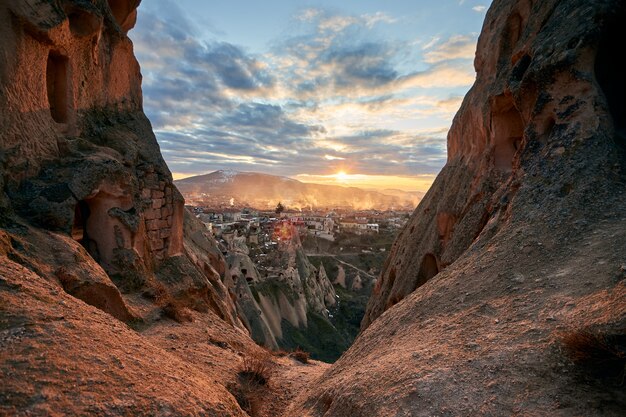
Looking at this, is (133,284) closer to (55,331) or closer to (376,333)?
(55,331)

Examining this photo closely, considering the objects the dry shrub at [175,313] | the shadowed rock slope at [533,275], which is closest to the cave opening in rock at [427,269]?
the shadowed rock slope at [533,275]

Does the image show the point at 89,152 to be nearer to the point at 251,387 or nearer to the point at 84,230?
the point at 84,230

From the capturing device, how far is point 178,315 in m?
8.39

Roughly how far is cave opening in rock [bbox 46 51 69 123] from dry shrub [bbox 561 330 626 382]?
36.4 ft

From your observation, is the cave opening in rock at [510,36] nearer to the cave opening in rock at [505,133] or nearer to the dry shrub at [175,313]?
the cave opening in rock at [505,133]

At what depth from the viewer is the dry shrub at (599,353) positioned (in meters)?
2.93

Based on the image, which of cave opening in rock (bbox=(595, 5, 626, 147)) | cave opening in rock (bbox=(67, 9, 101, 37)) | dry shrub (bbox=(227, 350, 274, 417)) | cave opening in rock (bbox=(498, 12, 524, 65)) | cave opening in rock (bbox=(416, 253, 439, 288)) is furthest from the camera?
cave opening in rock (bbox=(416, 253, 439, 288))

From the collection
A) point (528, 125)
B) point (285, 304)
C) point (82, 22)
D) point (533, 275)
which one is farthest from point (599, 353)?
point (285, 304)

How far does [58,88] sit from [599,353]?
11.7 meters

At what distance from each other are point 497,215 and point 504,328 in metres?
3.76

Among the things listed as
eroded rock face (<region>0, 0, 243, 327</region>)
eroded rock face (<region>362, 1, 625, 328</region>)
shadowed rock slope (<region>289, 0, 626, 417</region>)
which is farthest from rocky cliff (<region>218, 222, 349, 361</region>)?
shadowed rock slope (<region>289, 0, 626, 417</region>)

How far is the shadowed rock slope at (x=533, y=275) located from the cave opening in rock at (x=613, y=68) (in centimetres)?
3

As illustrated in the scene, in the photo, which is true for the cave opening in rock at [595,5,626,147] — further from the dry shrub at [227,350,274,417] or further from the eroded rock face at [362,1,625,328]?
the dry shrub at [227,350,274,417]

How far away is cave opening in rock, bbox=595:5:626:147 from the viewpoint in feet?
21.7
